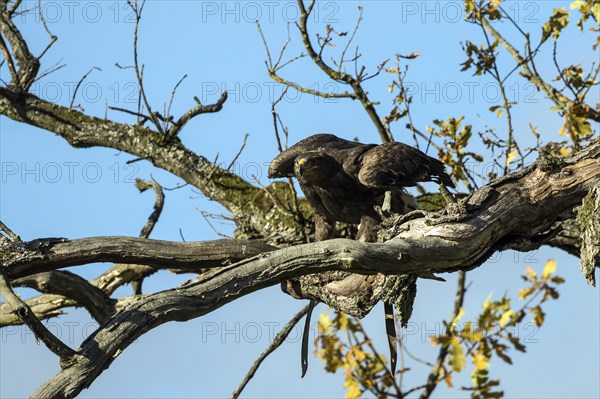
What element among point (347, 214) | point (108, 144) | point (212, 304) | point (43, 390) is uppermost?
point (108, 144)

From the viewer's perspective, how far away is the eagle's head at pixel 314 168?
613cm

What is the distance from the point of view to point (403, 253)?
15.4ft

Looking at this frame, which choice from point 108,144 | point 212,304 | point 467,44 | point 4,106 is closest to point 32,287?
point 108,144

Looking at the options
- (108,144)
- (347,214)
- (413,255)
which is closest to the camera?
(413,255)

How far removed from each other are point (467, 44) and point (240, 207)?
231 cm

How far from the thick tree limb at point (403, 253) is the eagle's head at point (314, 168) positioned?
46.1 inches

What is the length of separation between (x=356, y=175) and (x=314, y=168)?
30 cm

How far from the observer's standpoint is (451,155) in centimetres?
750

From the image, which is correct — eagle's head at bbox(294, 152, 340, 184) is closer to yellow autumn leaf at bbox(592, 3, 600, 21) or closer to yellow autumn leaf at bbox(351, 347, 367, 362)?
yellow autumn leaf at bbox(351, 347, 367, 362)

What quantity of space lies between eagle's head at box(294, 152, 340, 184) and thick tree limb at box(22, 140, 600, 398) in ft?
3.84

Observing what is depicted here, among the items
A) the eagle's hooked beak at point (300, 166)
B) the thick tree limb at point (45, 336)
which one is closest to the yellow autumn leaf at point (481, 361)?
the eagle's hooked beak at point (300, 166)

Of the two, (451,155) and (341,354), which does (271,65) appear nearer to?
(451,155)

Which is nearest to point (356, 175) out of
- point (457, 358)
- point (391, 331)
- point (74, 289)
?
point (391, 331)

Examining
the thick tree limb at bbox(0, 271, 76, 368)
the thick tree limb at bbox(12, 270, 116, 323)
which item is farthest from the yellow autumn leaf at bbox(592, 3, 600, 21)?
the thick tree limb at bbox(0, 271, 76, 368)
